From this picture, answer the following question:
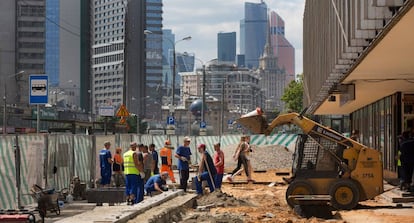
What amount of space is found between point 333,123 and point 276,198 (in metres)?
38.8

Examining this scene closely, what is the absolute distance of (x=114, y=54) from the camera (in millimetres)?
117062

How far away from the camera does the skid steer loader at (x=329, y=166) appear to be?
688 inches

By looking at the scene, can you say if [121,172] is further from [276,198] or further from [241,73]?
[241,73]

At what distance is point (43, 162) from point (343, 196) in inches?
295

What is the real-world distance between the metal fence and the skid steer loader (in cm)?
509

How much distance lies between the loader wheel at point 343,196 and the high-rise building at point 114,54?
79.5m

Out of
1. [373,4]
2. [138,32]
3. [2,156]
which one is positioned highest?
[138,32]

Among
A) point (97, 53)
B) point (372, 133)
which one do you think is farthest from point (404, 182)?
point (97, 53)

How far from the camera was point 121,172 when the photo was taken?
25.0 metres

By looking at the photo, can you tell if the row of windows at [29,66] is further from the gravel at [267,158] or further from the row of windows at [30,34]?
the gravel at [267,158]

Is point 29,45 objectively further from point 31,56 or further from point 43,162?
point 43,162

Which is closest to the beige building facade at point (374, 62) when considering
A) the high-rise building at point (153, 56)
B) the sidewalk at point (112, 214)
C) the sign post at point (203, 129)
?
the sidewalk at point (112, 214)

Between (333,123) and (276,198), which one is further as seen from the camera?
(333,123)

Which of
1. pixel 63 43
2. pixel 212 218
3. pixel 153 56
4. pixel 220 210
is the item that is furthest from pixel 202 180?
pixel 153 56
